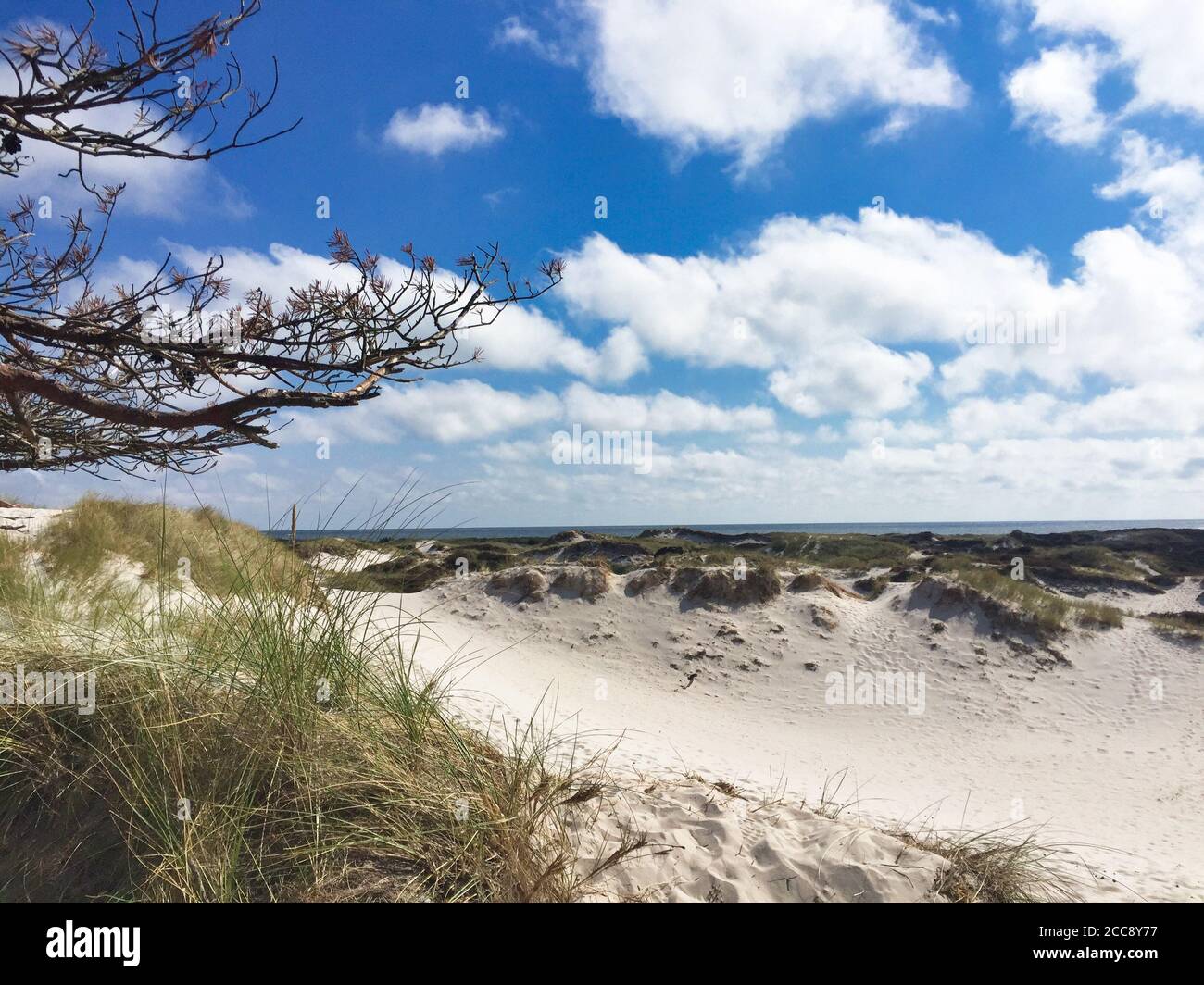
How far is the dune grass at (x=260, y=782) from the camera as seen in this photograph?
3.02 m

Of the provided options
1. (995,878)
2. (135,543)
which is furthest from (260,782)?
(135,543)

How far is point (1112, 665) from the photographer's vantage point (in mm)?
14820

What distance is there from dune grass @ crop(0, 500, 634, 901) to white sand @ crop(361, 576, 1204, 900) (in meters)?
0.94

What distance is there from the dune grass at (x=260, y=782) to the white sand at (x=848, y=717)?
939 millimetres

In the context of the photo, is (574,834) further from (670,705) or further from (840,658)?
(840,658)

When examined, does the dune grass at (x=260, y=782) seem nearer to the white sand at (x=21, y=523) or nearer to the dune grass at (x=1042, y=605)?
the white sand at (x=21, y=523)

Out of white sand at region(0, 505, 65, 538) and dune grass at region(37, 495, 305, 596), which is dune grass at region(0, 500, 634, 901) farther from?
white sand at region(0, 505, 65, 538)

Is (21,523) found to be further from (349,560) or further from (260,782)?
(260,782)

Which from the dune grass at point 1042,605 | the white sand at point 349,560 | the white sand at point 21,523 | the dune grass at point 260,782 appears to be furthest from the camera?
the dune grass at point 1042,605

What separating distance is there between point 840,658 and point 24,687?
14.9 metres

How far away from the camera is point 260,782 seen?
11.0ft

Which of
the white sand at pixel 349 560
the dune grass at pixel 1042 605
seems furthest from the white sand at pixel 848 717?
the white sand at pixel 349 560

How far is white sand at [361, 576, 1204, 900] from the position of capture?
5.57 metres

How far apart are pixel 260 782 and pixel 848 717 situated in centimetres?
1200
